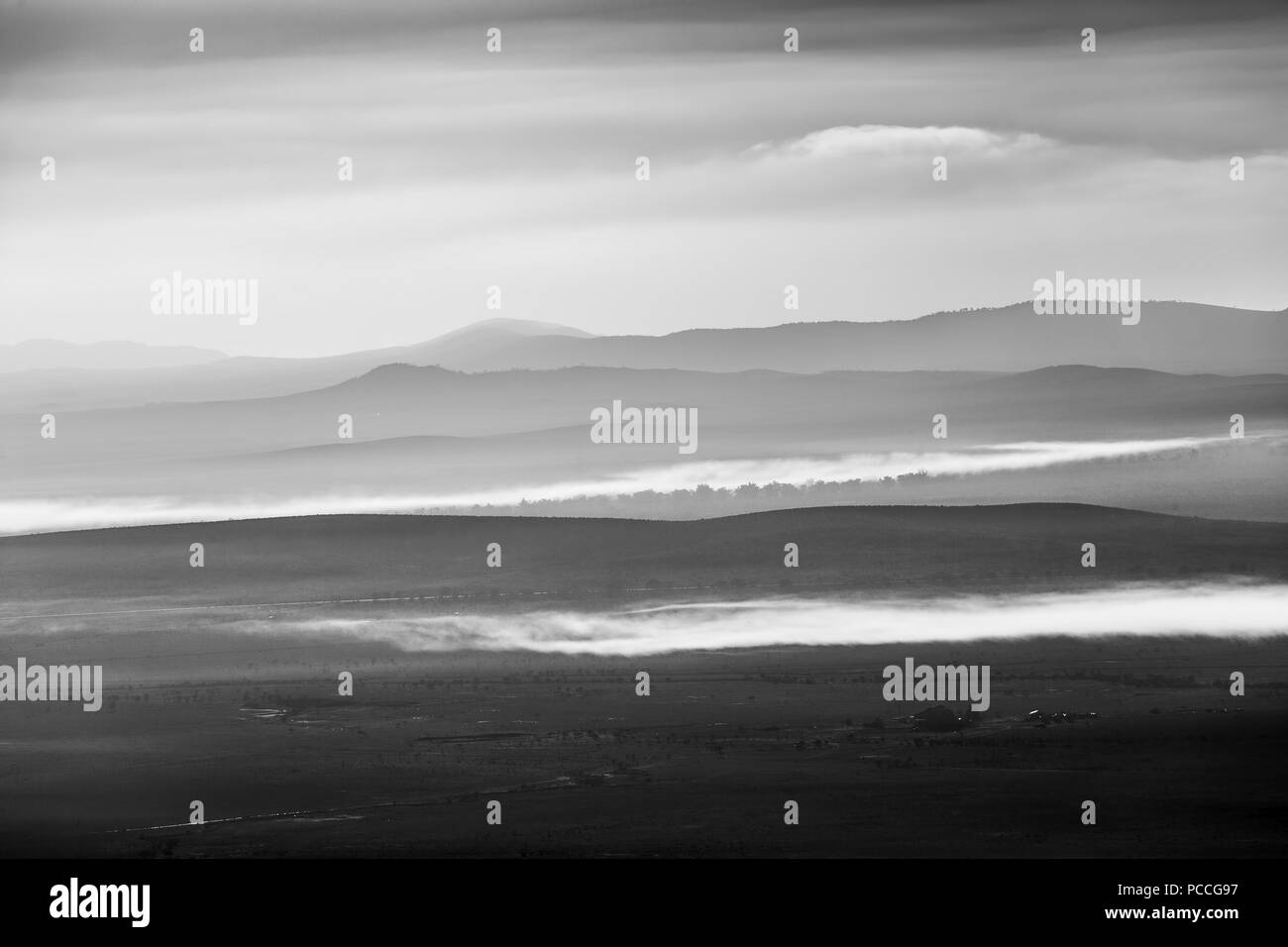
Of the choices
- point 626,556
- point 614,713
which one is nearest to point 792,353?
point 626,556

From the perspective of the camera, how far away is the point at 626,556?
18.5ft

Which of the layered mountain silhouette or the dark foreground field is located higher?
the layered mountain silhouette

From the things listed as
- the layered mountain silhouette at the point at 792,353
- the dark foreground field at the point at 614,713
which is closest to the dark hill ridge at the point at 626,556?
the dark foreground field at the point at 614,713

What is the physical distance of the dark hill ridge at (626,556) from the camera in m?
5.56

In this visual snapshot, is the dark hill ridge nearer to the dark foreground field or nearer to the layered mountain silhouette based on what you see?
the dark foreground field

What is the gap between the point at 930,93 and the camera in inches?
Result: 221

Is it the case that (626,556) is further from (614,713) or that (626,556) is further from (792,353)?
(792,353)

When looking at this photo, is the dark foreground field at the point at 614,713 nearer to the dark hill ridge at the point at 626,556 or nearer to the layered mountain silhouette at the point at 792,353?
the dark hill ridge at the point at 626,556

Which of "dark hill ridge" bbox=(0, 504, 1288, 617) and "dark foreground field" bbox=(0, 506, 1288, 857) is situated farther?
"dark hill ridge" bbox=(0, 504, 1288, 617)

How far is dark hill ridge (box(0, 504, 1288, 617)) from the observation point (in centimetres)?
556

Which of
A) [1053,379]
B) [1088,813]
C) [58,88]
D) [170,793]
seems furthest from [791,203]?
[170,793]

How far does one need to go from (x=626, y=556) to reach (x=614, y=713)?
66cm

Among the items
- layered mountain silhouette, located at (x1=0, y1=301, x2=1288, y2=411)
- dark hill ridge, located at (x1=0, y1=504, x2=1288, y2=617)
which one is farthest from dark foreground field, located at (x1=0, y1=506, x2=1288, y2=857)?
layered mountain silhouette, located at (x1=0, y1=301, x2=1288, y2=411)

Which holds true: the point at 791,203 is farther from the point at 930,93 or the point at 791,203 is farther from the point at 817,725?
the point at 817,725
